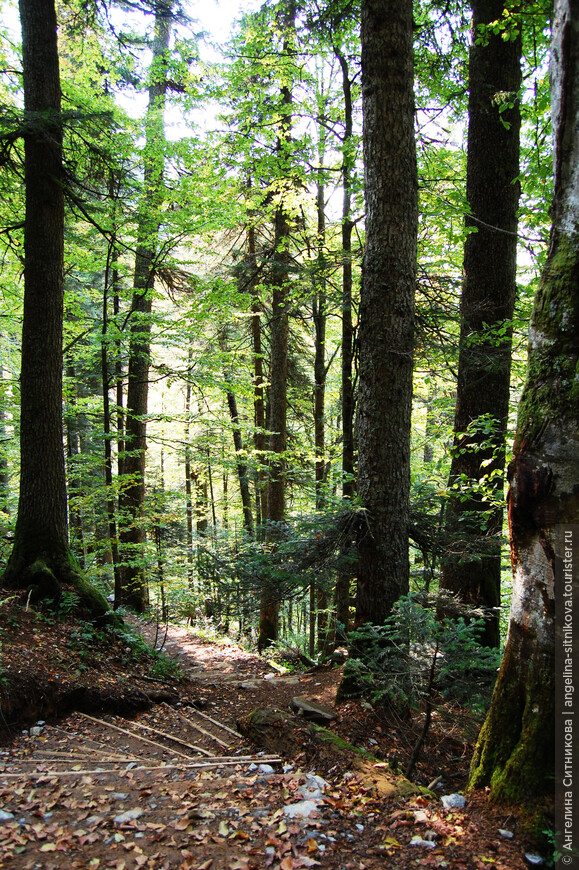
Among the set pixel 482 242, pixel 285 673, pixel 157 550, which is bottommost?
pixel 285 673

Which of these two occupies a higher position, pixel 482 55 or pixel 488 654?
pixel 482 55

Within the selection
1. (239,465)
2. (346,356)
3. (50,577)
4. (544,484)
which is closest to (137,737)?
(50,577)

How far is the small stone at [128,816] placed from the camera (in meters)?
2.68

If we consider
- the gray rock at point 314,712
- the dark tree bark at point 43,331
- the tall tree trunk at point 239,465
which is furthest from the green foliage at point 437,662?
the tall tree trunk at point 239,465

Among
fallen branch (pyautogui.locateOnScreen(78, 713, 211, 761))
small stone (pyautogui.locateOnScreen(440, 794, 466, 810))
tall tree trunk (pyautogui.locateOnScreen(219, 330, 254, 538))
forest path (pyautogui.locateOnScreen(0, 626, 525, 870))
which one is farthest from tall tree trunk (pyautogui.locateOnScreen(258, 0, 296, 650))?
small stone (pyautogui.locateOnScreen(440, 794, 466, 810))

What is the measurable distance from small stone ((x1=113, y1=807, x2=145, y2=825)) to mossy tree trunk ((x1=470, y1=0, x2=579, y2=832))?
6.71 ft

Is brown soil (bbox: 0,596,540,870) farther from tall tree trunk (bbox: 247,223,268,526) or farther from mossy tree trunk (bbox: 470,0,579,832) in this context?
tall tree trunk (bbox: 247,223,268,526)

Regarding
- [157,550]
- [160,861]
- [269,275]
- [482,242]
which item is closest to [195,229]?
[269,275]

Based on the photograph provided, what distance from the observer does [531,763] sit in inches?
101

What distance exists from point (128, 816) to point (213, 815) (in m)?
0.49

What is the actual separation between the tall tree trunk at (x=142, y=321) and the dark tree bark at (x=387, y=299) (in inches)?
172

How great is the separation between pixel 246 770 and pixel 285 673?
444 cm

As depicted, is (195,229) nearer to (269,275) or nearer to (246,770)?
(269,275)

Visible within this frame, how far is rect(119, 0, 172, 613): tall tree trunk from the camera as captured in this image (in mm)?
8695
